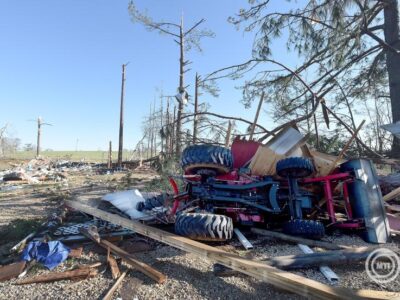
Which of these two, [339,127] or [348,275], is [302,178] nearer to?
[348,275]

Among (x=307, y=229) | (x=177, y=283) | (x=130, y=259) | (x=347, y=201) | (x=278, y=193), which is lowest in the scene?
(x=177, y=283)

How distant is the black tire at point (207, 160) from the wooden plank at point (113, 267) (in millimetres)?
1676

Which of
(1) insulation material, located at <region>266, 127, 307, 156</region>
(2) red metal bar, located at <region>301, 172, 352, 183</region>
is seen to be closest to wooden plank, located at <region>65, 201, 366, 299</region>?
(2) red metal bar, located at <region>301, 172, 352, 183</region>

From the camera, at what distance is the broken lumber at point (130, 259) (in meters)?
2.80

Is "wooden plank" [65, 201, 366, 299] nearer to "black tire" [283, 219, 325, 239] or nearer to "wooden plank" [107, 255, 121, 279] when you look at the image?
"wooden plank" [107, 255, 121, 279]

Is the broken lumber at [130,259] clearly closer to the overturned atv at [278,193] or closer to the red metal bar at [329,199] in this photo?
the overturned atv at [278,193]

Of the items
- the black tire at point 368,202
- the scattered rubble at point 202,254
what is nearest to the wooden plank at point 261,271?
the scattered rubble at point 202,254

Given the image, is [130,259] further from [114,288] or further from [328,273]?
[328,273]

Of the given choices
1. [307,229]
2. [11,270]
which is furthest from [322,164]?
[11,270]

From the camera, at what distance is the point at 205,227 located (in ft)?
11.4

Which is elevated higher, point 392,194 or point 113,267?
point 392,194

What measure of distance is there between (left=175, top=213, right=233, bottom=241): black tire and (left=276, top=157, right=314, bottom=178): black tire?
1264 millimetres

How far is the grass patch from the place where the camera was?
168 inches

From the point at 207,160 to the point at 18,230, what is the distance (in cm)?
297
